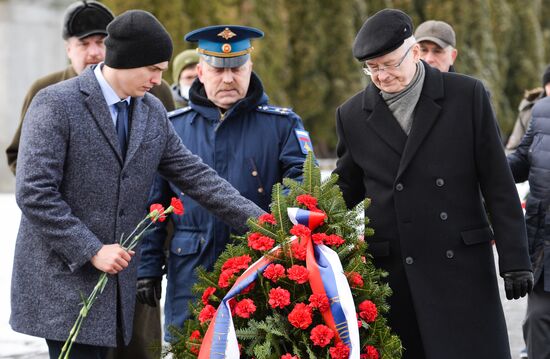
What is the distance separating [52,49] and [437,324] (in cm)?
1303

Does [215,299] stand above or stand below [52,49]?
above

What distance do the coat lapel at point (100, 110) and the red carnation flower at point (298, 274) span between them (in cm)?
85

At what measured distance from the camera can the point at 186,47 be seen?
1747 cm

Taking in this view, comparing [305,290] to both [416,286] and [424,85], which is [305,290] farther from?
[424,85]

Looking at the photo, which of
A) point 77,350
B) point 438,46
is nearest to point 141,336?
point 77,350

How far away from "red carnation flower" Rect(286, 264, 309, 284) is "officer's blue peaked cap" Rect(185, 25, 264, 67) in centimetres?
139

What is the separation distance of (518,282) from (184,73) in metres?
4.29

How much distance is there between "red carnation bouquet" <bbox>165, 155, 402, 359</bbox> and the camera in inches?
142

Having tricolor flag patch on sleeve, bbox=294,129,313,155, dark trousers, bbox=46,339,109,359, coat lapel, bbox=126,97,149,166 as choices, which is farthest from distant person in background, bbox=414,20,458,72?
dark trousers, bbox=46,339,109,359

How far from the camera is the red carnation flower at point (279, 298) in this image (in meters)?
3.59

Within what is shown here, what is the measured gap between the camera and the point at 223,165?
15.4ft

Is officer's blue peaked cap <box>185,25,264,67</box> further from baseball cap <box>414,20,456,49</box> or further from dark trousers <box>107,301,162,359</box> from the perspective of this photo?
baseball cap <box>414,20,456,49</box>

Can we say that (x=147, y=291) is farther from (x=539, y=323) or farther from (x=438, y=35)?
(x=438, y=35)

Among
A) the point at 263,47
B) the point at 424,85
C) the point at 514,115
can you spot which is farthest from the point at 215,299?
the point at 514,115
